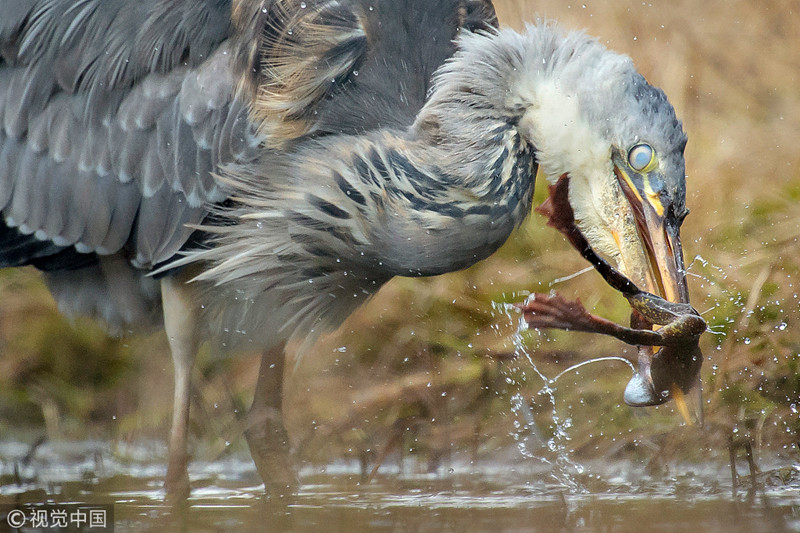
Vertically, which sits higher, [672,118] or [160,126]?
[160,126]

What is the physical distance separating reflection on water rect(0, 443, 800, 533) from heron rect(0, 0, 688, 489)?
0.28m

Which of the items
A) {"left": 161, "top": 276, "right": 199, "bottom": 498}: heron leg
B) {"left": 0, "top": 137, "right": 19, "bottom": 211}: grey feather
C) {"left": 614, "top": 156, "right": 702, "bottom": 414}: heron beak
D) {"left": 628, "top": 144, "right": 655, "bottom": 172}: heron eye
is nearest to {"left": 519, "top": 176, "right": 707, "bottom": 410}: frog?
{"left": 614, "top": 156, "right": 702, "bottom": 414}: heron beak

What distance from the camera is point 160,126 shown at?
2.96 metres

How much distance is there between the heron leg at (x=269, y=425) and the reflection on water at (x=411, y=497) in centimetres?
10

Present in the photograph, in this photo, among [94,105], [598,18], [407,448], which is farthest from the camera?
[598,18]

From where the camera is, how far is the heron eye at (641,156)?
2.33 metres

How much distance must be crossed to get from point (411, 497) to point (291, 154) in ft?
3.83

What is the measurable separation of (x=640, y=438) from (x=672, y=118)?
1600 millimetres

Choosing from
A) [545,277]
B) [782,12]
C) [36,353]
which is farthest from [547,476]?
[782,12]

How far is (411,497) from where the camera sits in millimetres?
3045

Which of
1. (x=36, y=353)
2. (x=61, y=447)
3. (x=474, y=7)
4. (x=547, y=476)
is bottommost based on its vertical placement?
(x=547, y=476)

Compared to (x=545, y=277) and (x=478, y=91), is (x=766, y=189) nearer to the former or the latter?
(x=545, y=277)
